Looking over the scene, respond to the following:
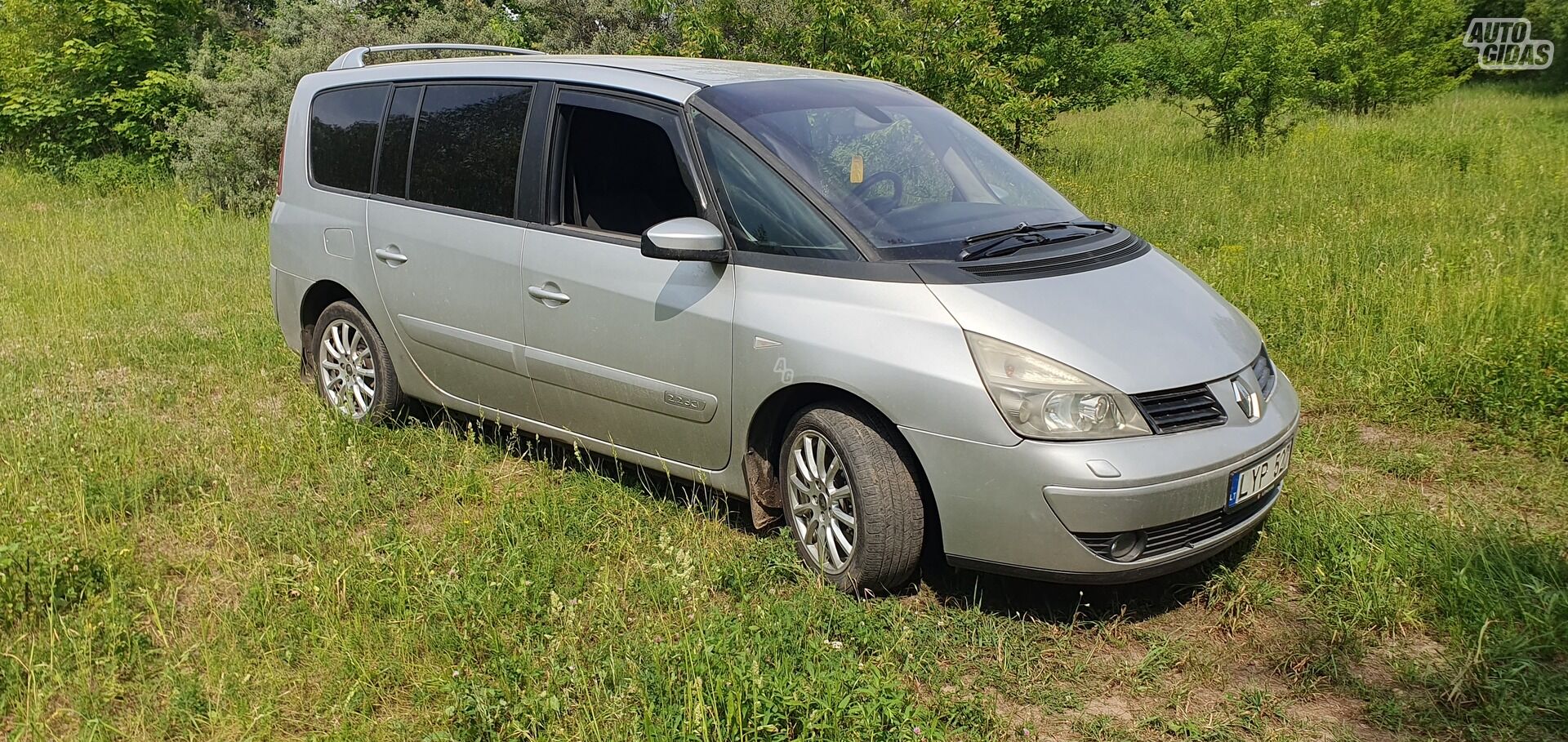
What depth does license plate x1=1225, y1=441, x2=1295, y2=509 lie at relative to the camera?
11.8 ft

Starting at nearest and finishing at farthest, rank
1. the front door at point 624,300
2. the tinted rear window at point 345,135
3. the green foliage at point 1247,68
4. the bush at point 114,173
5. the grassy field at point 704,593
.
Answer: the grassy field at point 704,593 → the front door at point 624,300 → the tinted rear window at point 345,135 → the green foliage at point 1247,68 → the bush at point 114,173

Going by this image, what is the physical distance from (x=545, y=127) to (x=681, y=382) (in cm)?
130

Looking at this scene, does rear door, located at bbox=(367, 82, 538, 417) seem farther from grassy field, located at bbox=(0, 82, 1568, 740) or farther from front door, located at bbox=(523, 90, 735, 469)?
grassy field, located at bbox=(0, 82, 1568, 740)

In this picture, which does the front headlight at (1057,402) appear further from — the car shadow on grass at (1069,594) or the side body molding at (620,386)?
the side body molding at (620,386)

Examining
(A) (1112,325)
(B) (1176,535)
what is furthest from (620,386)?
(B) (1176,535)

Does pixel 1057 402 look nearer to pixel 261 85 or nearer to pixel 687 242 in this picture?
pixel 687 242

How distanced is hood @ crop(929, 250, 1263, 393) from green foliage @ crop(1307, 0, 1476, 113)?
16227mm

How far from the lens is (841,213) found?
395 cm

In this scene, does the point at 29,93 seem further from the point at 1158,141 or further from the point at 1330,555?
the point at 1330,555

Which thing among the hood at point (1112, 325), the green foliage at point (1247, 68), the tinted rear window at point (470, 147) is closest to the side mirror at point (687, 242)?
the hood at point (1112, 325)

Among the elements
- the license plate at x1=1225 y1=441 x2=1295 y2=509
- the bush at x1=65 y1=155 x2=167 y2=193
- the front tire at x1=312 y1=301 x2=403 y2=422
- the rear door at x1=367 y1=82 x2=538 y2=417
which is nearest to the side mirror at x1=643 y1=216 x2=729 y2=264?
the rear door at x1=367 y1=82 x2=538 y2=417

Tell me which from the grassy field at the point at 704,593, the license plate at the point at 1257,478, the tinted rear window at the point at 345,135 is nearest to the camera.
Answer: the grassy field at the point at 704,593

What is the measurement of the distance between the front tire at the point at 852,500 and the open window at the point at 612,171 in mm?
1178

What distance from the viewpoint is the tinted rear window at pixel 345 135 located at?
555cm
